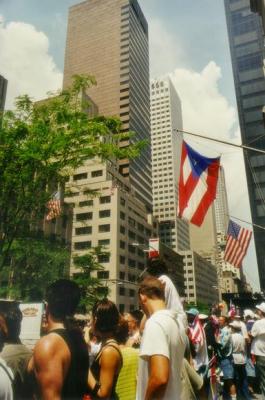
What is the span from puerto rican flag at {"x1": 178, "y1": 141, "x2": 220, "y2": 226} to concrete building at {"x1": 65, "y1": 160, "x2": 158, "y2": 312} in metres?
52.7

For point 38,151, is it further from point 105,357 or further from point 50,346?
Answer: point 50,346

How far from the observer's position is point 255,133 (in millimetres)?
60938

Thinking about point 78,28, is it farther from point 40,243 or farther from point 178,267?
point 40,243

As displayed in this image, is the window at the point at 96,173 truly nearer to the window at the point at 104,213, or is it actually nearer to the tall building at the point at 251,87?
the window at the point at 104,213

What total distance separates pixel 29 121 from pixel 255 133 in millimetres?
54517

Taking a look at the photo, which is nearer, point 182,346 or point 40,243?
point 182,346

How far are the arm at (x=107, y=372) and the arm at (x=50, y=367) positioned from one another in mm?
687

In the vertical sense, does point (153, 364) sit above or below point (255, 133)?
below

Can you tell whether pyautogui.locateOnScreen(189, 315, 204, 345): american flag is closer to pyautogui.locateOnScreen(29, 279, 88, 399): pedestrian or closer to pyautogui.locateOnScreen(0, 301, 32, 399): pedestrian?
pyautogui.locateOnScreen(0, 301, 32, 399): pedestrian

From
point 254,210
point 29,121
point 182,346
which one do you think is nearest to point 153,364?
point 182,346

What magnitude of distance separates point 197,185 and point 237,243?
26.6 ft

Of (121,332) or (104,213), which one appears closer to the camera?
(121,332)

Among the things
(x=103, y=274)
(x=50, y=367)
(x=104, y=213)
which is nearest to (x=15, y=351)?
(x=50, y=367)

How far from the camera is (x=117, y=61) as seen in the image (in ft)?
435
